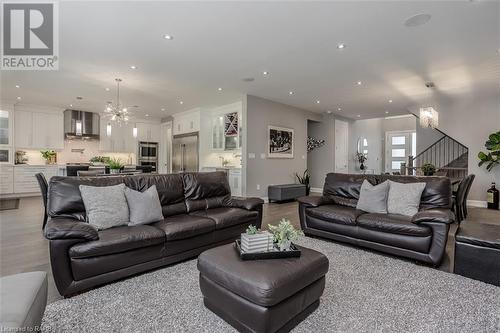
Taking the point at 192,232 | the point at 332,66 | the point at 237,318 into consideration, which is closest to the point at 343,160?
the point at 332,66

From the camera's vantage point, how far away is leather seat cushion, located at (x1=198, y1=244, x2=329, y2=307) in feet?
5.08

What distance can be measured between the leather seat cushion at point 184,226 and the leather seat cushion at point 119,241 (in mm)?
100

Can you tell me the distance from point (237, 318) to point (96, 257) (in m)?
1.37

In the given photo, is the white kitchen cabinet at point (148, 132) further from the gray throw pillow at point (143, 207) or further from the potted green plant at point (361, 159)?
the potted green plant at point (361, 159)

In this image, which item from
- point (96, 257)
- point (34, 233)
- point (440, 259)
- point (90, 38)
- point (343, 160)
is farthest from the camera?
point (343, 160)

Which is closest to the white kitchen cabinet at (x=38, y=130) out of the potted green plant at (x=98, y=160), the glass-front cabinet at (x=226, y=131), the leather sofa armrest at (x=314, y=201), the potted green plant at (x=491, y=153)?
the potted green plant at (x=98, y=160)

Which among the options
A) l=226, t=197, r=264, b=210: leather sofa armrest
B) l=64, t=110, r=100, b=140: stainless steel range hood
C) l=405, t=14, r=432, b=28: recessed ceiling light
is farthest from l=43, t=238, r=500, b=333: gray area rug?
l=64, t=110, r=100, b=140: stainless steel range hood

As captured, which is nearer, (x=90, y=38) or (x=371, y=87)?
(x=90, y=38)

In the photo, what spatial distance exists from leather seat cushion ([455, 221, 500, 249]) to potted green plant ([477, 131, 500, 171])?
4834mm

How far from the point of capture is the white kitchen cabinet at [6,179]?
732 cm

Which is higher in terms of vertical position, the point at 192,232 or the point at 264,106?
the point at 264,106

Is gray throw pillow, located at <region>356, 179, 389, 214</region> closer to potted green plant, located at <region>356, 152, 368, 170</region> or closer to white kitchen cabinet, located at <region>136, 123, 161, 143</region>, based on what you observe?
potted green plant, located at <region>356, 152, 368, 170</region>

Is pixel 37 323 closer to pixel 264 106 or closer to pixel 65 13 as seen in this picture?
pixel 65 13

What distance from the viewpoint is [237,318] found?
5.52ft
